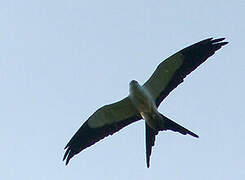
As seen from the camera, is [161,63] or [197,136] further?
[161,63]

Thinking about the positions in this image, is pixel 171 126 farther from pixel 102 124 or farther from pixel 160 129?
pixel 102 124

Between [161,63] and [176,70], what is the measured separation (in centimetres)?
42

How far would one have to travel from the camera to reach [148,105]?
12.8 meters

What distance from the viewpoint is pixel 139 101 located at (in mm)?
12945

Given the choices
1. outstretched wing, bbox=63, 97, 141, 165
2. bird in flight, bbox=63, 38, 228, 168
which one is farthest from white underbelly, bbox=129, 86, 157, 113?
outstretched wing, bbox=63, 97, 141, 165

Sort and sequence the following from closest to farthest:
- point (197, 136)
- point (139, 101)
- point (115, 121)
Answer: point (197, 136), point (139, 101), point (115, 121)

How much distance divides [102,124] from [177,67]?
2372mm

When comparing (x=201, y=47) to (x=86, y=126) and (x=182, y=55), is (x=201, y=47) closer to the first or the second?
(x=182, y=55)

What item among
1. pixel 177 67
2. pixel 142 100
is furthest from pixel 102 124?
pixel 177 67

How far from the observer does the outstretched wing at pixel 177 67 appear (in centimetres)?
1341

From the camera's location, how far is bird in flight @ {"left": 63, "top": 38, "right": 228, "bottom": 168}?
42.0 feet

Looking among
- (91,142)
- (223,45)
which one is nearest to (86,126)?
(91,142)

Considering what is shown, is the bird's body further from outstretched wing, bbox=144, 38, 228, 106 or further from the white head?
outstretched wing, bbox=144, 38, 228, 106

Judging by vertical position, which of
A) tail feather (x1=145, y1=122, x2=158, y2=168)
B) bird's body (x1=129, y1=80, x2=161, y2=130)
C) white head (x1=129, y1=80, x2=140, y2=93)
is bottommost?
tail feather (x1=145, y1=122, x2=158, y2=168)
